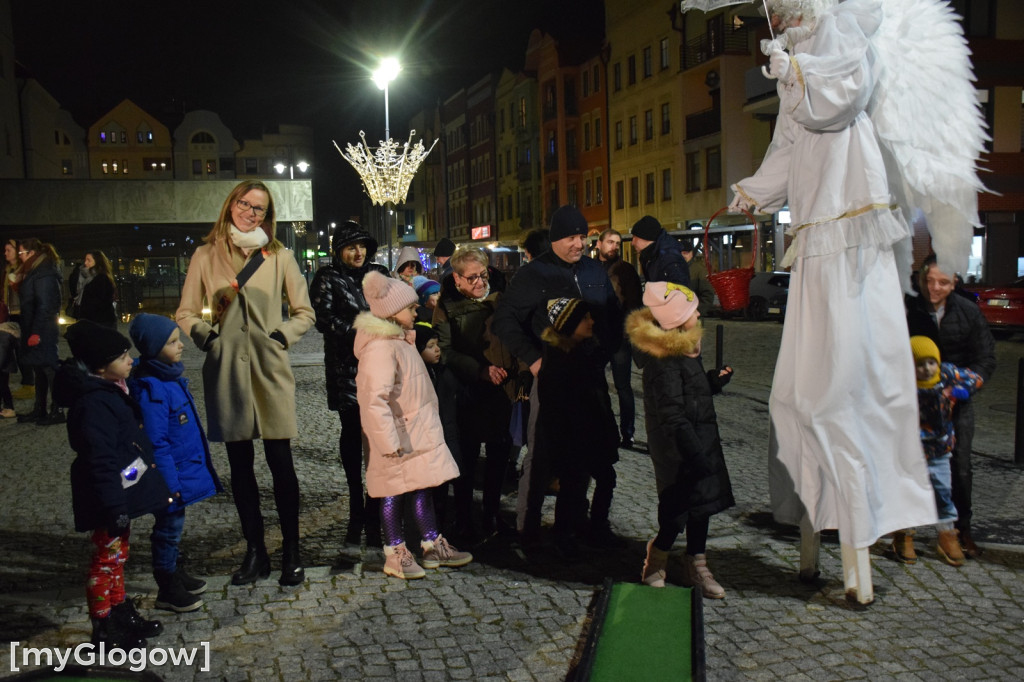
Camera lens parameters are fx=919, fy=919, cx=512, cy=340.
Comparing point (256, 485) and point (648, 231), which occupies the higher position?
point (648, 231)

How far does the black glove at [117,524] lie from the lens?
3.84 m

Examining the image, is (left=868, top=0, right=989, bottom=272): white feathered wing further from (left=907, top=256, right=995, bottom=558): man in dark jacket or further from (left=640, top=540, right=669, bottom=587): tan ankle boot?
(left=640, top=540, right=669, bottom=587): tan ankle boot

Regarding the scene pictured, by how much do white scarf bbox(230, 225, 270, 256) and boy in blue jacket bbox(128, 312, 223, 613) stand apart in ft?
1.95

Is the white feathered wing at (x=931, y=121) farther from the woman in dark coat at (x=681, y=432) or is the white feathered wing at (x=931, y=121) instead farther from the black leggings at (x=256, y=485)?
the black leggings at (x=256, y=485)

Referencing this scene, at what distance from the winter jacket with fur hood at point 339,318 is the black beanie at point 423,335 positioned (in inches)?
14.3

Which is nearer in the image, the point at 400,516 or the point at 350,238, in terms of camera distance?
the point at 400,516

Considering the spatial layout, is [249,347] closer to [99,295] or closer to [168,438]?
[168,438]

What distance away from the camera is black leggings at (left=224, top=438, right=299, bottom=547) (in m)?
4.76

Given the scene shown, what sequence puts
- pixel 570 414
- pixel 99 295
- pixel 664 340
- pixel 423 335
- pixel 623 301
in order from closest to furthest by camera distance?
pixel 664 340, pixel 570 414, pixel 423 335, pixel 623 301, pixel 99 295

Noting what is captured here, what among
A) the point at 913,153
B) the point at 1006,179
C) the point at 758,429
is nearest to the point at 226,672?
the point at 913,153

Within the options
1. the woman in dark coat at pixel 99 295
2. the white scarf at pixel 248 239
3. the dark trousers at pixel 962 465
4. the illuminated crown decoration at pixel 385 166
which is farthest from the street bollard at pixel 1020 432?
the illuminated crown decoration at pixel 385 166

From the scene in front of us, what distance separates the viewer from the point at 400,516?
4957 millimetres

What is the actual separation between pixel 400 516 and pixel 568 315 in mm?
1447

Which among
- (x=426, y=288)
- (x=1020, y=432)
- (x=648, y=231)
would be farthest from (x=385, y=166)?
(x=1020, y=432)
